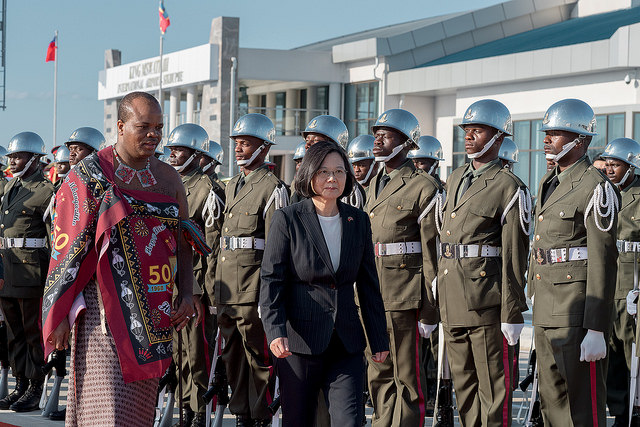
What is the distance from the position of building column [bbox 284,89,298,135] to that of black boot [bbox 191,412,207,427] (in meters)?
32.3

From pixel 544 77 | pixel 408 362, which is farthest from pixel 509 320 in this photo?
pixel 544 77

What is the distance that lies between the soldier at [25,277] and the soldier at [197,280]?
136 cm

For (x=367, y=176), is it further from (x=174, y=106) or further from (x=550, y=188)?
(x=174, y=106)

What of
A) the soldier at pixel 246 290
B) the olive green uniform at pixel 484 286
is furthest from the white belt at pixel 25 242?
the olive green uniform at pixel 484 286

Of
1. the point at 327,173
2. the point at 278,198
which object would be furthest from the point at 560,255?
the point at 278,198

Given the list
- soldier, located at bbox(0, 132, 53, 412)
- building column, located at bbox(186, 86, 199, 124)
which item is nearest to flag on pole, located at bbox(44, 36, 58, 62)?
building column, located at bbox(186, 86, 199, 124)

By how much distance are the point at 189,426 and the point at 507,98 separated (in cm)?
2308

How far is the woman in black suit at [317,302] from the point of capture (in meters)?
5.45

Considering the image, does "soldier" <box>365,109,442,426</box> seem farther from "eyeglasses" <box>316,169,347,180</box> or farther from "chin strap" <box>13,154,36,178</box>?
"chin strap" <box>13,154,36,178</box>

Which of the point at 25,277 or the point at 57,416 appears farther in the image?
the point at 25,277

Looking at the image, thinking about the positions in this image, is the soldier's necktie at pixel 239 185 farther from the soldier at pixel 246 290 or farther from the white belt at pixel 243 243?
the white belt at pixel 243 243

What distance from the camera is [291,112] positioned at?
1673 inches

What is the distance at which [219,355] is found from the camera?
882 cm

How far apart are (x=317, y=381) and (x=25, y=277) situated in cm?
513
